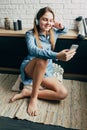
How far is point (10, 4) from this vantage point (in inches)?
89.2

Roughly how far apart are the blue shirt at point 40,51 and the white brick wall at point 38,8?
13.2 inches

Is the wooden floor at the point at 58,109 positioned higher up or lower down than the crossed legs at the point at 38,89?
lower down

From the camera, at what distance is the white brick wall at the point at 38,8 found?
2186mm

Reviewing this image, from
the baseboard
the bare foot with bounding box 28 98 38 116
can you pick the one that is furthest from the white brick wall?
the bare foot with bounding box 28 98 38 116

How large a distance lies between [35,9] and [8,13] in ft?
1.02

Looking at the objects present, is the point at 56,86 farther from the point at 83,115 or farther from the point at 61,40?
the point at 61,40

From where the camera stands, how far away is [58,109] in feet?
5.63

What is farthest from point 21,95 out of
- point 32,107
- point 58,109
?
point 58,109

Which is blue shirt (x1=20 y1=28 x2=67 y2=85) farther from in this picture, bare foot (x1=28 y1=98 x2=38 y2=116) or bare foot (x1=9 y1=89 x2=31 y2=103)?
bare foot (x1=28 y1=98 x2=38 y2=116)

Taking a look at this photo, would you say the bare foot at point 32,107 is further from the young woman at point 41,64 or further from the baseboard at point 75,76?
the baseboard at point 75,76

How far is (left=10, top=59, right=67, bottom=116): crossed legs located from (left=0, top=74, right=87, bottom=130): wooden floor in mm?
49

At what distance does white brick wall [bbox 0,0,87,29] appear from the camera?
86.0 inches

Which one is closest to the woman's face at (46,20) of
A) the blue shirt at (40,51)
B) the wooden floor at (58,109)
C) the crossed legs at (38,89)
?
the blue shirt at (40,51)

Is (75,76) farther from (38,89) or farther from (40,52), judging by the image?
(40,52)
